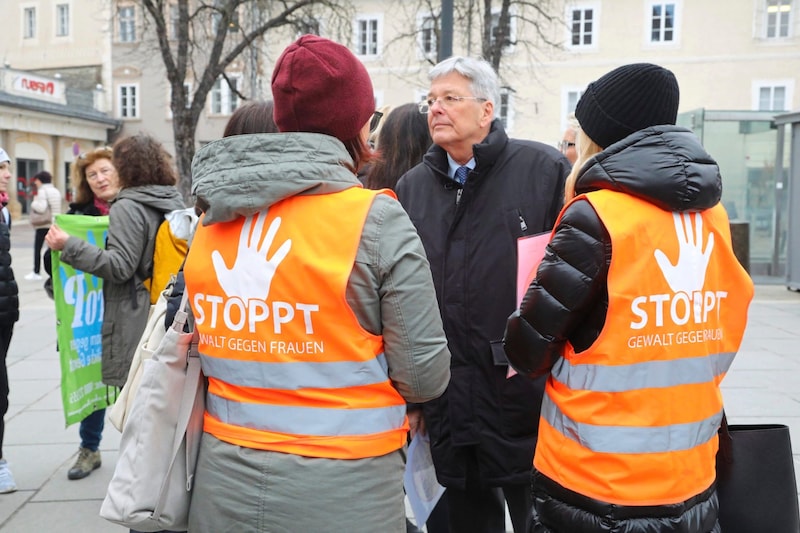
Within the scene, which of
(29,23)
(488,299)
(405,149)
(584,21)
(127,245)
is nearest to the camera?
(488,299)

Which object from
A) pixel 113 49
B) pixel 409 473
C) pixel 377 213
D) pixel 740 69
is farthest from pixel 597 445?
pixel 113 49

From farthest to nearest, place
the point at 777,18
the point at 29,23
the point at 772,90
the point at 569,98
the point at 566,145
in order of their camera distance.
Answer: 1. the point at 29,23
2. the point at 569,98
3. the point at 772,90
4. the point at 777,18
5. the point at 566,145

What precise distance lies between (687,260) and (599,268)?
0.77 feet

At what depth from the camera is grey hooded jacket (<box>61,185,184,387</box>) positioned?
3701 mm

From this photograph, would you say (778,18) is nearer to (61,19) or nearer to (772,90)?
(772,90)

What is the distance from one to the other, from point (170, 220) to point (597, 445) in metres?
2.60

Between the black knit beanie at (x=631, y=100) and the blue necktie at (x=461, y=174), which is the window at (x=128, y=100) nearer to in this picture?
the blue necktie at (x=461, y=174)

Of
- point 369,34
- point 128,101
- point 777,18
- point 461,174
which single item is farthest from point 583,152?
point 128,101

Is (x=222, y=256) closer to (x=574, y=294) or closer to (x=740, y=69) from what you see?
(x=574, y=294)

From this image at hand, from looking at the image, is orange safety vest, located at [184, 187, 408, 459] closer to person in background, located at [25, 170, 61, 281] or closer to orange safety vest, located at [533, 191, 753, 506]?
orange safety vest, located at [533, 191, 753, 506]

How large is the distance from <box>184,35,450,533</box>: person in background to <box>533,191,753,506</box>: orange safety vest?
0.40 meters

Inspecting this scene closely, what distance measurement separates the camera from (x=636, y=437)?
5.97 feet

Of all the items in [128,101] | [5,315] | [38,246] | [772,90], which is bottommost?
[38,246]

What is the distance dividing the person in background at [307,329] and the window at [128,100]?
37.1 meters
